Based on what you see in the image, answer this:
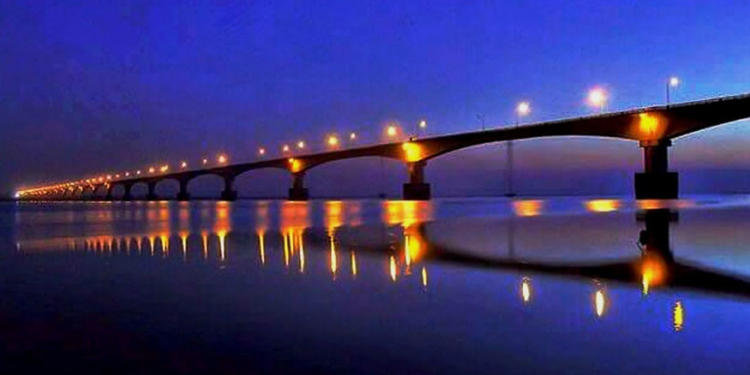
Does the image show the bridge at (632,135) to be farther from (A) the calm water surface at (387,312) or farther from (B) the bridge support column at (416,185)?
(A) the calm water surface at (387,312)

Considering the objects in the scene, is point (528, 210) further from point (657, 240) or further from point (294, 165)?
point (294, 165)

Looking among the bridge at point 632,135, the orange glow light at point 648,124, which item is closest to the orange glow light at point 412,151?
the bridge at point 632,135

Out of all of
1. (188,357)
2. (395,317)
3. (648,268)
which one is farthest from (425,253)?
(188,357)

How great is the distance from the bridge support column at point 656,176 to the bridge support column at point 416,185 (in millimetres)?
41012

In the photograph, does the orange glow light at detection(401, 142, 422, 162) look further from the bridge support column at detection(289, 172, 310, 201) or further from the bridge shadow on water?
the bridge shadow on water

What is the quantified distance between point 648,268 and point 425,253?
574 centimetres

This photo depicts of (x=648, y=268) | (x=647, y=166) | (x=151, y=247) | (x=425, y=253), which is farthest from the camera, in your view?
(x=647, y=166)

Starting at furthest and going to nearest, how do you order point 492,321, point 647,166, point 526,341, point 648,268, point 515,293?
point 647,166 → point 648,268 → point 515,293 → point 492,321 → point 526,341

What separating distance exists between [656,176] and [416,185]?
44592 mm

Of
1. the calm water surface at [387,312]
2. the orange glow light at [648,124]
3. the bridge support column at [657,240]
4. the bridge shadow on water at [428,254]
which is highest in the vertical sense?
the orange glow light at [648,124]

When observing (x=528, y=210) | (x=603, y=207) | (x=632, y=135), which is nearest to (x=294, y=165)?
(x=632, y=135)

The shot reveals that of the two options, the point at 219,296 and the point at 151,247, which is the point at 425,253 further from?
the point at 151,247

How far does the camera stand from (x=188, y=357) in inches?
254

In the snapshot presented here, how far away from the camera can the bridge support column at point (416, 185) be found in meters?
107
